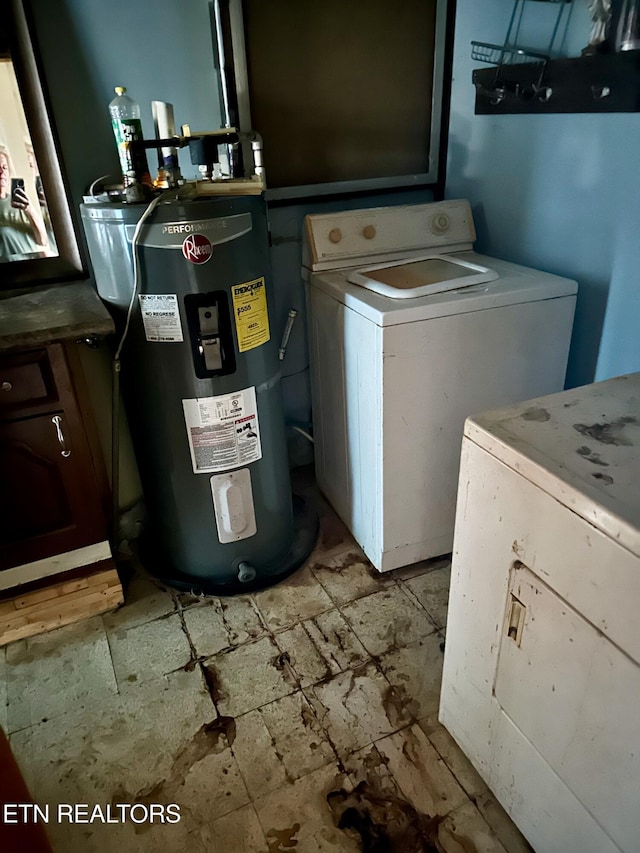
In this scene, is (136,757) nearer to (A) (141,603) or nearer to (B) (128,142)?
(A) (141,603)

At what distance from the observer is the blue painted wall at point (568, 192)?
5.02 feet

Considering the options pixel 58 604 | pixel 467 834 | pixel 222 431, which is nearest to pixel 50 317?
pixel 222 431

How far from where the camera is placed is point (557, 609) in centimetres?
92

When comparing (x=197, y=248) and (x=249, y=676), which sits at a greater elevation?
(x=197, y=248)

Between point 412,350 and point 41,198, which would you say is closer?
point 412,350

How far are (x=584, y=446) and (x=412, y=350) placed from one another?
2.16ft

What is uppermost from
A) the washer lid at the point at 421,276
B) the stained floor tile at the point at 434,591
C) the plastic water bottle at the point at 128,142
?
the plastic water bottle at the point at 128,142

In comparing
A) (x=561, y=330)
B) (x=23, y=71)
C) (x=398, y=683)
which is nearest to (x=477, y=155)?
(x=561, y=330)

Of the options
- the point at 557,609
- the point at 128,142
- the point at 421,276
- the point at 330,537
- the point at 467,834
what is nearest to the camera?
the point at 557,609

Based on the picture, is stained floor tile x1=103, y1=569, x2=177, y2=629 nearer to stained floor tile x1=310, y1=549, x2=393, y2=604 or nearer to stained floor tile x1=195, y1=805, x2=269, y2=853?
stained floor tile x1=310, y1=549, x2=393, y2=604

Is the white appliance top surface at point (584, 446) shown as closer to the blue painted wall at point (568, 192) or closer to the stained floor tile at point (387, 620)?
the blue painted wall at point (568, 192)

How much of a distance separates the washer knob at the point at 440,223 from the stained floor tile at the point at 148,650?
5.02 ft

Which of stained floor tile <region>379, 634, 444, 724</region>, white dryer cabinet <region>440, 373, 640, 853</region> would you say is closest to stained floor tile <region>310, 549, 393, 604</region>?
stained floor tile <region>379, 634, 444, 724</region>

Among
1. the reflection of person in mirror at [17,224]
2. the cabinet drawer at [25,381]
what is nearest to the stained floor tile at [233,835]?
the cabinet drawer at [25,381]
